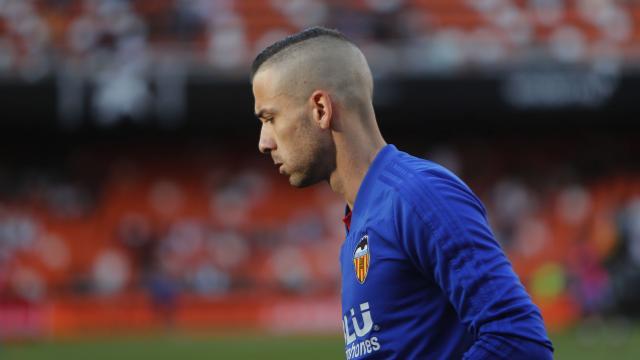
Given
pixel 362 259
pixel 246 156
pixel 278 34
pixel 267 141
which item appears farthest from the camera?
pixel 246 156

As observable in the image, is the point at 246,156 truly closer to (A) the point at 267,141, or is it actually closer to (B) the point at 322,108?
(A) the point at 267,141

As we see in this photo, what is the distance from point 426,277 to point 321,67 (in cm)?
62

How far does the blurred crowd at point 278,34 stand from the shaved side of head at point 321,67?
749 inches

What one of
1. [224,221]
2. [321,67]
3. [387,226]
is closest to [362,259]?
[387,226]

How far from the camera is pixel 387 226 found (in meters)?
2.53

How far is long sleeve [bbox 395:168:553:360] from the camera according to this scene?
2.34 metres

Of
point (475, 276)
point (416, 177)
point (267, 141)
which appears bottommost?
point (475, 276)

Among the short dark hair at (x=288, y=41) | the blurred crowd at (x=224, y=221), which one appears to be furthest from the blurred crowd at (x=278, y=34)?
the short dark hair at (x=288, y=41)

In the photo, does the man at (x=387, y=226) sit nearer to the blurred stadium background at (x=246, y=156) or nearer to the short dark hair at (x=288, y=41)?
the short dark hair at (x=288, y=41)

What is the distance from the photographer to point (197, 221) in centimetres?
2455

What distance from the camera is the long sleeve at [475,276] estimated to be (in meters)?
2.34

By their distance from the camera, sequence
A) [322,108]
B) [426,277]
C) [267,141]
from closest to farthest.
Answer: [426,277], [322,108], [267,141]

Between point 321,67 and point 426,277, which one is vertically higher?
point 321,67

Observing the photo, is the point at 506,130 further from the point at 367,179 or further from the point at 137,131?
the point at 367,179
